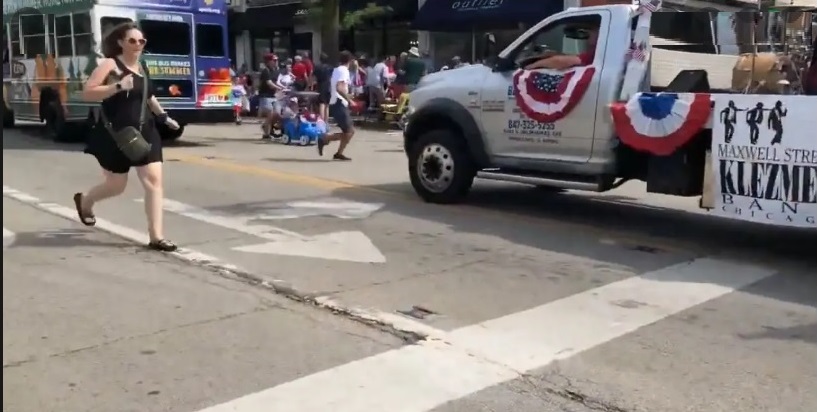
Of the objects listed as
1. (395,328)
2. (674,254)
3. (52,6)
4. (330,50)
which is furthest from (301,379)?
(330,50)

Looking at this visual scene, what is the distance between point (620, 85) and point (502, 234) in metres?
1.68

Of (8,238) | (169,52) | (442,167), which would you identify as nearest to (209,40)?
(169,52)

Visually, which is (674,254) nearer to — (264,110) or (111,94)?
(111,94)

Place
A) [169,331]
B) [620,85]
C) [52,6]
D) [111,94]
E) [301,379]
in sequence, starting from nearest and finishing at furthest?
[301,379] < [169,331] < [111,94] < [620,85] < [52,6]

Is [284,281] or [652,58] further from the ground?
[652,58]

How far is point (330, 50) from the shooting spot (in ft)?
74.3

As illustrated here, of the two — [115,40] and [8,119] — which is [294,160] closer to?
[115,40]

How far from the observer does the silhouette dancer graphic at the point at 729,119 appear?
7047mm

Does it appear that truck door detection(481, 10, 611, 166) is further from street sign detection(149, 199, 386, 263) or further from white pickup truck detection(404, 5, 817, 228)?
street sign detection(149, 199, 386, 263)

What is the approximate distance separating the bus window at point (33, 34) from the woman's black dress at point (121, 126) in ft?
37.4

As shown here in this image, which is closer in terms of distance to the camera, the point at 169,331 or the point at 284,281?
the point at 169,331

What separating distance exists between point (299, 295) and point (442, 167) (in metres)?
3.80

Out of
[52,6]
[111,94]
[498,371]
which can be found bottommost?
[498,371]

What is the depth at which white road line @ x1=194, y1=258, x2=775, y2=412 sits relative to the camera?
4.27 metres
